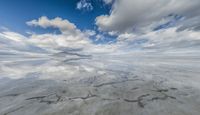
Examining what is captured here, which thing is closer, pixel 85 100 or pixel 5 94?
pixel 85 100

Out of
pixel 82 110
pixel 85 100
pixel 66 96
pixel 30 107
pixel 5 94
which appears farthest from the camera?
pixel 5 94

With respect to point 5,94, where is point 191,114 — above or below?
below

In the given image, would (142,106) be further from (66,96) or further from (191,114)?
(66,96)

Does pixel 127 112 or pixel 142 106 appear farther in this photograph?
pixel 142 106

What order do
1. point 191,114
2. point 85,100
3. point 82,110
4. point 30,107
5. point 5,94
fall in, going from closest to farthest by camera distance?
point 191,114, point 82,110, point 30,107, point 85,100, point 5,94

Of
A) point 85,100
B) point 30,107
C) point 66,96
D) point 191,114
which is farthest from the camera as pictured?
point 66,96

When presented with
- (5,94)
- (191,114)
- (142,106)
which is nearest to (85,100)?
(142,106)

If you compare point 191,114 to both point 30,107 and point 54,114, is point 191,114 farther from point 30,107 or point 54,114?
point 30,107

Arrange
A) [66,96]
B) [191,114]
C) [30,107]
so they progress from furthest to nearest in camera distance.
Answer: [66,96] < [30,107] < [191,114]

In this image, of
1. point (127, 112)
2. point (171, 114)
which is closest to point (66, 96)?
point (127, 112)
